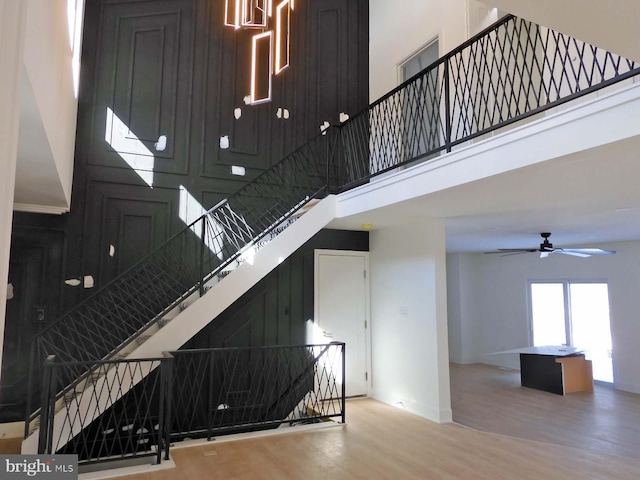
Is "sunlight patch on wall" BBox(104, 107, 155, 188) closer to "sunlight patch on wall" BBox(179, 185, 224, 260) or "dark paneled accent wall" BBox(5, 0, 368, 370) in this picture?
"dark paneled accent wall" BBox(5, 0, 368, 370)

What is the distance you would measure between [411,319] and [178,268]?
3.29 metres

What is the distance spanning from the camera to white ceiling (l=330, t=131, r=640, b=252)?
3291mm

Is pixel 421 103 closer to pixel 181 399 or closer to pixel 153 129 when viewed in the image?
pixel 153 129

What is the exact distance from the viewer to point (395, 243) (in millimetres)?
6641

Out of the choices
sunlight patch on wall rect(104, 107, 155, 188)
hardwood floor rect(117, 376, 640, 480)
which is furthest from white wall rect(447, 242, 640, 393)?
sunlight patch on wall rect(104, 107, 155, 188)

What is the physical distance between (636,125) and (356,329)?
198 inches

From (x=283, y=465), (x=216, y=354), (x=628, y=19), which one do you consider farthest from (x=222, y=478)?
(x=628, y=19)

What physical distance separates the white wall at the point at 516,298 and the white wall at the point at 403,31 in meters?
5.14

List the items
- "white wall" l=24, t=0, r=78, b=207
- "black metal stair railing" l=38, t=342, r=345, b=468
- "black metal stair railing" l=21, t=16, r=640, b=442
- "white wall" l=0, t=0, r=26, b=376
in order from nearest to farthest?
"white wall" l=0, t=0, r=26, b=376 → "white wall" l=24, t=0, r=78, b=207 → "black metal stair railing" l=38, t=342, r=345, b=468 → "black metal stair railing" l=21, t=16, r=640, b=442

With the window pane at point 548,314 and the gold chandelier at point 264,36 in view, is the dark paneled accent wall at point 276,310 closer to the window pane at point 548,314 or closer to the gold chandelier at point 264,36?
the gold chandelier at point 264,36

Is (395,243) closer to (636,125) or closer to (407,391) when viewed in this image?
(407,391)

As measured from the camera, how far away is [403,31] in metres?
7.03

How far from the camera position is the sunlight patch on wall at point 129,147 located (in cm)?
589

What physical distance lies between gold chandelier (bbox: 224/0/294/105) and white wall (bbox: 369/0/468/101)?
196 cm
